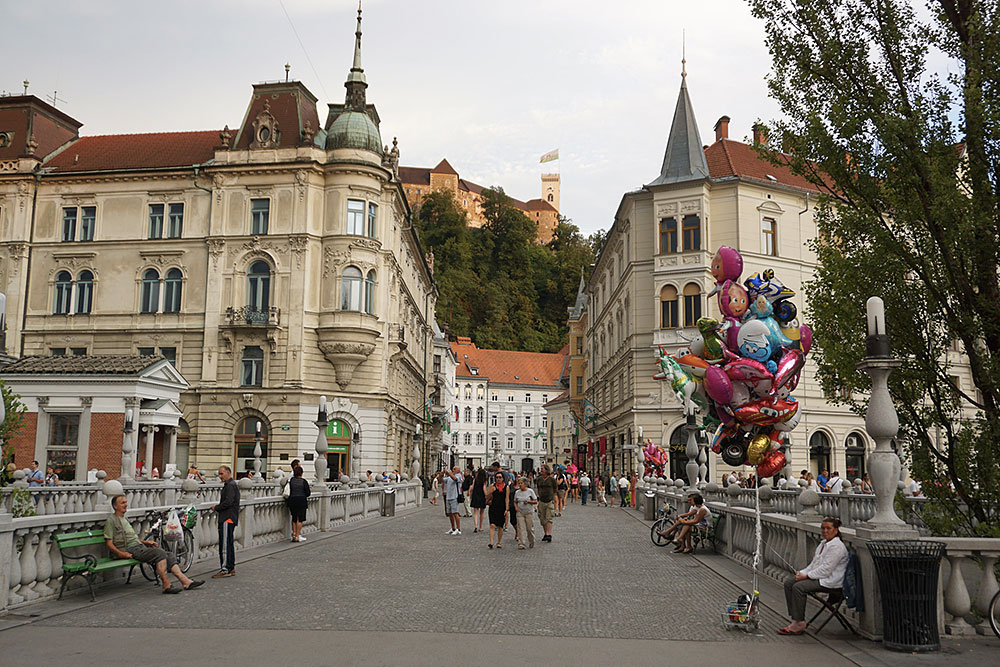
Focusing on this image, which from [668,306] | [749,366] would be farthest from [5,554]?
[668,306]

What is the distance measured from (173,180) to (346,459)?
1697 cm

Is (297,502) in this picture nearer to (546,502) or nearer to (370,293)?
(546,502)

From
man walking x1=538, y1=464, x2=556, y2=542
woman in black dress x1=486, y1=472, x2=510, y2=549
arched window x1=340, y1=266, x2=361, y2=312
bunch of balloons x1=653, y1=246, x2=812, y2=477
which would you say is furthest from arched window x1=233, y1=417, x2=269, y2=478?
bunch of balloons x1=653, y1=246, x2=812, y2=477

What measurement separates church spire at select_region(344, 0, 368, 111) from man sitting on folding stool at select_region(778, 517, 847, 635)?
128 ft

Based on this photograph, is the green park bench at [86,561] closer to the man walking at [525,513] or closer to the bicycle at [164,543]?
the bicycle at [164,543]

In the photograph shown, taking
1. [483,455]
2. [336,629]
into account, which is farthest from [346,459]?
[483,455]

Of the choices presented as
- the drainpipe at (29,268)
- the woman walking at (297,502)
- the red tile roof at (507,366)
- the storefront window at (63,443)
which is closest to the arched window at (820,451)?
the woman walking at (297,502)

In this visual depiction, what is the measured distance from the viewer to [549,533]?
67.5 ft

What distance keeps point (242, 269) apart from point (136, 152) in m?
11.1

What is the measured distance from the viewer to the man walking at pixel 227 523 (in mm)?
12982

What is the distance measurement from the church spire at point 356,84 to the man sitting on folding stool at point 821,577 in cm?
3891

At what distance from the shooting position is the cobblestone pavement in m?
9.38

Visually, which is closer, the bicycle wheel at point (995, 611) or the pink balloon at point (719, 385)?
the bicycle wheel at point (995, 611)

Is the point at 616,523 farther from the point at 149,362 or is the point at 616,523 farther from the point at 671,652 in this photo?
the point at 671,652
